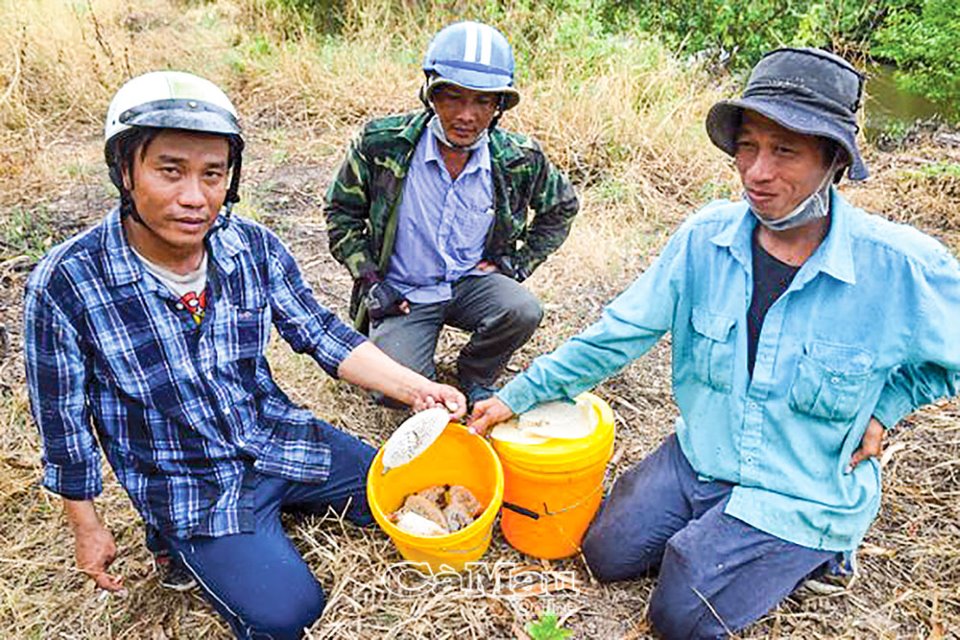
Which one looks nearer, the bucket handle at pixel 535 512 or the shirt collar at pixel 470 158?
the bucket handle at pixel 535 512

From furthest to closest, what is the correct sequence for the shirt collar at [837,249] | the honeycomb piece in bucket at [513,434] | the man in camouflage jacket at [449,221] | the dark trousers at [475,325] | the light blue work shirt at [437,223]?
1. the dark trousers at [475,325]
2. the light blue work shirt at [437,223]
3. the man in camouflage jacket at [449,221]
4. the honeycomb piece in bucket at [513,434]
5. the shirt collar at [837,249]

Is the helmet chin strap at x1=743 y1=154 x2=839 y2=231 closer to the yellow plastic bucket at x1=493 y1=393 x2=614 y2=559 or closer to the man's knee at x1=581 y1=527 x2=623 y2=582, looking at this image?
the yellow plastic bucket at x1=493 y1=393 x2=614 y2=559

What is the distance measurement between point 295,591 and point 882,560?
1.85 m

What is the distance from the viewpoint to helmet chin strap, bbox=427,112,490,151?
275 centimetres

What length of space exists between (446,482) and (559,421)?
1.68 feet

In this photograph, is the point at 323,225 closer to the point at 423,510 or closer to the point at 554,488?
the point at 423,510

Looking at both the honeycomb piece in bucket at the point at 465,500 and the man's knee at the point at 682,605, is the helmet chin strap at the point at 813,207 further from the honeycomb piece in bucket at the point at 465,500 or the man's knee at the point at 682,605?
the honeycomb piece in bucket at the point at 465,500

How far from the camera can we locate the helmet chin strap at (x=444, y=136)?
9.02ft

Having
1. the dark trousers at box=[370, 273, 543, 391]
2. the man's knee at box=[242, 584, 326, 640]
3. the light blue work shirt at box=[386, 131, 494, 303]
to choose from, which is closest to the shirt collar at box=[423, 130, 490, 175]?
the light blue work shirt at box=[386, 131, 494, 303]

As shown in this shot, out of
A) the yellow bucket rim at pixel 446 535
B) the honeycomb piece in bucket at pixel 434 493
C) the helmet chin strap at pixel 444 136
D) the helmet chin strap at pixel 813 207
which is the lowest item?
the honeycomb piece in bucket at pixel 434 493

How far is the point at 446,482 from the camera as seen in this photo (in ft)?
8.33

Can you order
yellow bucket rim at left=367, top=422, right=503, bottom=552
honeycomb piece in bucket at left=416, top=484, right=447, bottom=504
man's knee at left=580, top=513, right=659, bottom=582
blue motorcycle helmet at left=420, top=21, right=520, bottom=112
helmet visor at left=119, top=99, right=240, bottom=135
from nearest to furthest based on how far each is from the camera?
helmet visor at left=119, top=99, right=240, bottom=135, yellow bucket rim at left=367, top=422, right=503, bottom=552, man's knee at left=580, top=513, right=659, bottom=582, honeycomb piece in bucket at left=416, top=484, right=447, bottom=504, blue motorcycle helmet at left=420, top=21, right=520, bottom=112

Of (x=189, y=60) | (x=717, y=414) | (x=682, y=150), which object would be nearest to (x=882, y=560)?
(x=717, y=414)

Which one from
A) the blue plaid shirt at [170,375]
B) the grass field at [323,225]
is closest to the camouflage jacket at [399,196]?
the grass field at [323,225]
